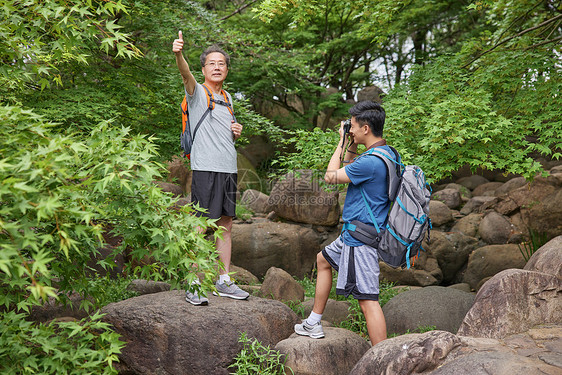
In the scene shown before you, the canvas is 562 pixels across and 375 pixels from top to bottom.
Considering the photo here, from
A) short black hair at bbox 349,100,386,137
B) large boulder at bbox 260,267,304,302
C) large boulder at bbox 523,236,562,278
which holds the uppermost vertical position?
short black hair at bbox 349,100,386,137

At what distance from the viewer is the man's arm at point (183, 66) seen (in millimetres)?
3701

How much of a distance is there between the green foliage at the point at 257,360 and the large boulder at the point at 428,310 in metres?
2.06

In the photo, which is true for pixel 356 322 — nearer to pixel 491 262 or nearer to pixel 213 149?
pixel 213 149

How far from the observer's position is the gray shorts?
357cm

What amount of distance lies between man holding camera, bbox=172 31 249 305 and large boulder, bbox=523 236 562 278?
2969 mm

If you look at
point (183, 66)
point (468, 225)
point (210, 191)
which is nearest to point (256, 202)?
point (468, 225)

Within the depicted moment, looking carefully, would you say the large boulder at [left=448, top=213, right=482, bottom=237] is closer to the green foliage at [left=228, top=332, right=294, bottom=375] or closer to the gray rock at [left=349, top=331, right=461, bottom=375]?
the green foliage at [left=228, top=332, right=294, bottom=375]

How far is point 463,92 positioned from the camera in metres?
5.50

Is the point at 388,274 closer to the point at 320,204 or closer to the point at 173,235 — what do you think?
the point at 320,204

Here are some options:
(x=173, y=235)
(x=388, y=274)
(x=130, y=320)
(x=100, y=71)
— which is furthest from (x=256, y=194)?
(x=173, y=235)

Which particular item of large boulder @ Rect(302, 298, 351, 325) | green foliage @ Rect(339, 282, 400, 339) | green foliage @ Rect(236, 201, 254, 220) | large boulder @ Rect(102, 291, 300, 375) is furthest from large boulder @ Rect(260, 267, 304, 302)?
green foliage @ Rect(236, 201, 254, 220)

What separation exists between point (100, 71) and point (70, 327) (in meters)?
4.36

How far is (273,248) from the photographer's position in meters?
8.91

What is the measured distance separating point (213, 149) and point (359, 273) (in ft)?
5.73
